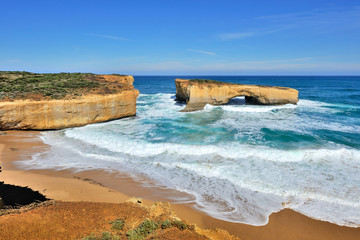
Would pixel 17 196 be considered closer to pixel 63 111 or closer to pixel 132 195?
pixel 132 195

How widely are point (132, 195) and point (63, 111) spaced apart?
10.9 m

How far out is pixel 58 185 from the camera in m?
7.49

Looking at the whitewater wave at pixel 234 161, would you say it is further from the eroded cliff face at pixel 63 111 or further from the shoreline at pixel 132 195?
the eroded cliff face at pixel 63 111

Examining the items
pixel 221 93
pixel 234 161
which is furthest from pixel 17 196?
pixel 221 93

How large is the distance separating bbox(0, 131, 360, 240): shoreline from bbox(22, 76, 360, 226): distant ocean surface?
35cm

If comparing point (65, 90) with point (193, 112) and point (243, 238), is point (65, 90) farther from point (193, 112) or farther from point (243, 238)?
point (243, 238)

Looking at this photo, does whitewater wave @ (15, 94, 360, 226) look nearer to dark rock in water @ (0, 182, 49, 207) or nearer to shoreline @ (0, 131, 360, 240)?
shoreline @ (0, 131, 360, 240)

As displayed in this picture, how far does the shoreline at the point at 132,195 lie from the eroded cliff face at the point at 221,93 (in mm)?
15743

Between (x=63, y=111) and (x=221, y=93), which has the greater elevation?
(x=221, y=93)

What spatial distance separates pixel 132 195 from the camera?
23.8ft

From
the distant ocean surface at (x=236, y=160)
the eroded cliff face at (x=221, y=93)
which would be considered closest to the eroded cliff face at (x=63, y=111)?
the distant ocean surface at (x=236, y=160)

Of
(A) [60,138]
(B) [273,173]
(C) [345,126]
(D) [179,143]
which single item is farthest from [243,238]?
(C) [345,126]

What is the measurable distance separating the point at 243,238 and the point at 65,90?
17.1 meters

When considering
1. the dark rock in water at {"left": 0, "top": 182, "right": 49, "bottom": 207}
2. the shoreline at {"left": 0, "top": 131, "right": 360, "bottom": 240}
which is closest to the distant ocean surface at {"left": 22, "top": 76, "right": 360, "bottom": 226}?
the shoreline at {"left": 0, "top": 131, "right": 360, "bottom": 240}
